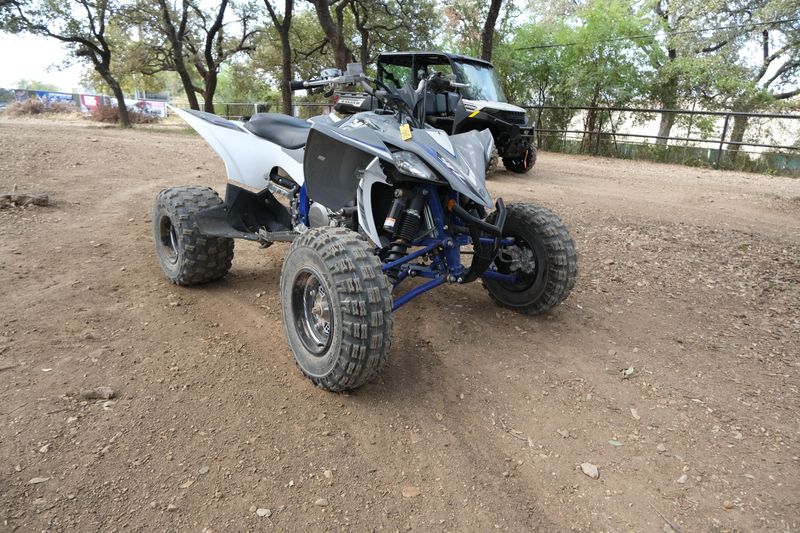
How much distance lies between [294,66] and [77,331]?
29.5 meters

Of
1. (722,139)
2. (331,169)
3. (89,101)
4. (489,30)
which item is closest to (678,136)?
(722,139)

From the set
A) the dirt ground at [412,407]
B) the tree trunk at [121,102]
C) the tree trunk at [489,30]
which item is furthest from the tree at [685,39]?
the tree trunk at [121,102]

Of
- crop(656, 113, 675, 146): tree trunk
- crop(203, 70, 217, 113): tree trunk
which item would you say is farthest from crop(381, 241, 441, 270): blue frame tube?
crop(203, 70, 217, 113): tree trunk

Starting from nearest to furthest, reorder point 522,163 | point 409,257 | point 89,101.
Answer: point 409,257
point 522,163
point 89,101

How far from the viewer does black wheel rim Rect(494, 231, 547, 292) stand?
11.6ft

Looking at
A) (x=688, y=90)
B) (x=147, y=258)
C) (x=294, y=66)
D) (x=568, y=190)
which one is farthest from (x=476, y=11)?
(x=147, y=258)

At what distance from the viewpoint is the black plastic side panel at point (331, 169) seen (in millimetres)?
3168

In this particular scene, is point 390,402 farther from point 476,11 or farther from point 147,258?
point 476,11

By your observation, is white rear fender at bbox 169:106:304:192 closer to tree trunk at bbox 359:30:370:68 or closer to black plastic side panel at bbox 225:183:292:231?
black plastic side panel at bbox 225:183:292:231

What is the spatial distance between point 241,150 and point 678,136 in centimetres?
1539

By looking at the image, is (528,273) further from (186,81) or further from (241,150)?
(186,81)

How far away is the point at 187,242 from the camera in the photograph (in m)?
3.99

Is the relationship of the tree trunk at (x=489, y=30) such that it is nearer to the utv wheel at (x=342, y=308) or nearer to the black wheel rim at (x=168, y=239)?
the black wheel rim at (x=168, y=239)

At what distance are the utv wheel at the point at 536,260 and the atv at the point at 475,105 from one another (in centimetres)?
517
